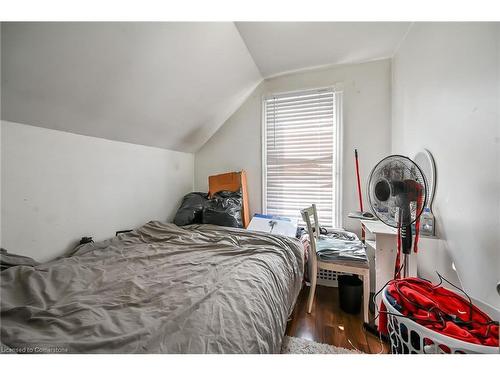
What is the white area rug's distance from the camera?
122 centimetres

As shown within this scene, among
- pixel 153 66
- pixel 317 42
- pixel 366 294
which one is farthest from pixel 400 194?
pixel 153 66

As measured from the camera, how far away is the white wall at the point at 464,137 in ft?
3.01

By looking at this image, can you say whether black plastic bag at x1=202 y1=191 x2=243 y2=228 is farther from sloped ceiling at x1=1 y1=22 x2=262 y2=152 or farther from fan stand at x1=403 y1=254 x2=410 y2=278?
fan stand at x1=403 y1=254 x2=410 y2=278

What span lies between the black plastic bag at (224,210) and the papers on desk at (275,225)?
0.62 feet

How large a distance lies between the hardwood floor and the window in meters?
0.92

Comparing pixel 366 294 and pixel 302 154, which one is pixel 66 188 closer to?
pixel 302 154

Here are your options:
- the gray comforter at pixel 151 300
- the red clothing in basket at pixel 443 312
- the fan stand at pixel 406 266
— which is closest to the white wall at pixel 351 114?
the fan stand at pixel 406 266

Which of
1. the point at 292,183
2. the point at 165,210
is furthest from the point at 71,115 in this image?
the point at 292,183

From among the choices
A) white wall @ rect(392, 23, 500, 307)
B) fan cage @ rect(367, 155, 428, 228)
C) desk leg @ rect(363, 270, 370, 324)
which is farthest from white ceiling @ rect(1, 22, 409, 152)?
desk leg @ rect(363, 270, 370, 324)

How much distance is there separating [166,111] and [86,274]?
1444 millimetres
